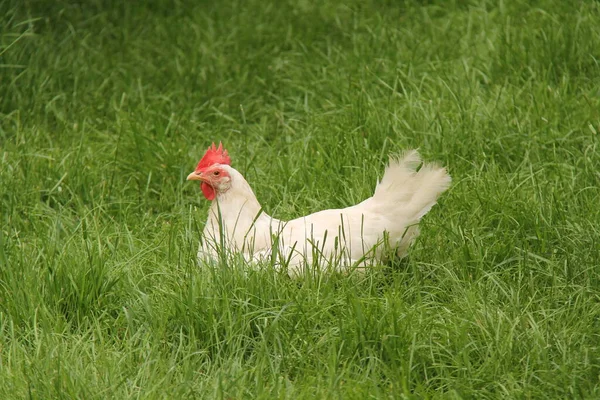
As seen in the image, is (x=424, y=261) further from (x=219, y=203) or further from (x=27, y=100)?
(x=27, y=100)

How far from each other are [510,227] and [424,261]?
1.63ft

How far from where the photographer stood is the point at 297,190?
5.34 m

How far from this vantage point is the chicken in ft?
14.3

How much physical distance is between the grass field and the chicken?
164 mm

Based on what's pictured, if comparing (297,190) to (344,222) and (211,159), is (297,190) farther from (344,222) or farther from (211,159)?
(344,222)

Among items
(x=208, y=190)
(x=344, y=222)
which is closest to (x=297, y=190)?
(x=208, y=190)

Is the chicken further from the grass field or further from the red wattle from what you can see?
the grass field

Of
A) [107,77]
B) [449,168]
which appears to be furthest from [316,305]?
[107,77]

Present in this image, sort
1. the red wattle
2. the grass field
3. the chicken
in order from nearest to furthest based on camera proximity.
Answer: the grass field < the chicken < the red wattle

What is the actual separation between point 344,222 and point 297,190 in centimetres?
91

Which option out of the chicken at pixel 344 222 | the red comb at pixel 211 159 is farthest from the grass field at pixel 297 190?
the red comb at pixel 211 159

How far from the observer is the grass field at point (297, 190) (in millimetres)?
3689

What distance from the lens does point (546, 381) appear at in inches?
140

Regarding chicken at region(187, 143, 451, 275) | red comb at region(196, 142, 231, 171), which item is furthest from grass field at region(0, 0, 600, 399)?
red comb at region(196, 142, 231, 171)
